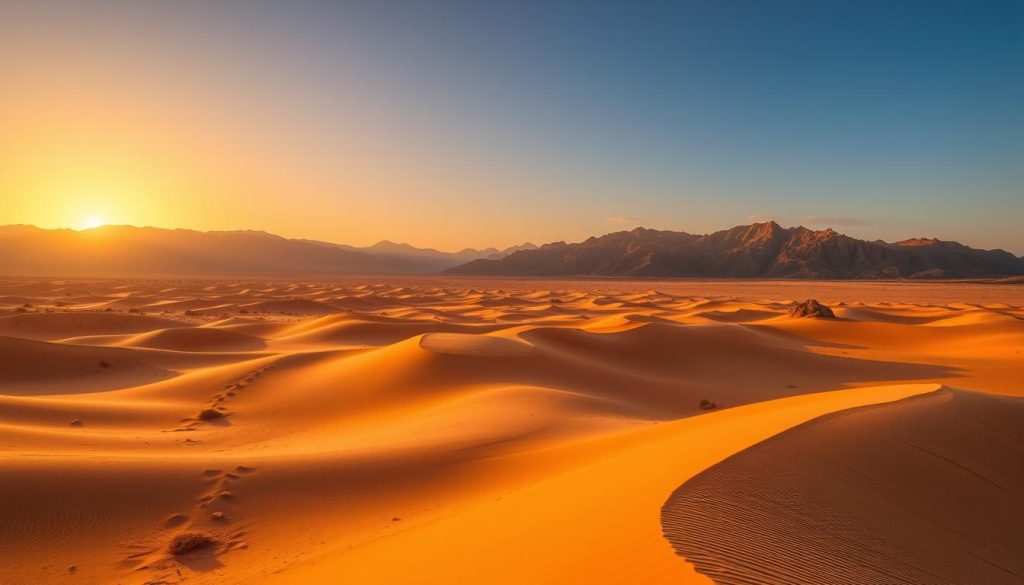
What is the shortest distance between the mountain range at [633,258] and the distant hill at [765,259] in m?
0.22

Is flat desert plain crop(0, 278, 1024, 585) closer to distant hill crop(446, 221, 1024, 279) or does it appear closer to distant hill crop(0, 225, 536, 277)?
distant hill crop(446, 221, 1024, 279)

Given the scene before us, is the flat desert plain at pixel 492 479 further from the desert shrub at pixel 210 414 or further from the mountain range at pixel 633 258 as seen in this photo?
the mountain range at pixel 633 258

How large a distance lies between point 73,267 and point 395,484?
5546 inches

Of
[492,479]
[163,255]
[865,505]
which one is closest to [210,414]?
[492,479]

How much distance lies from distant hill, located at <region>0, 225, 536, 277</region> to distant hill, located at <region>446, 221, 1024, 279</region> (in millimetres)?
45986

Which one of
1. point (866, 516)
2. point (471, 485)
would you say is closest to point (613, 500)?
point (866, 516)

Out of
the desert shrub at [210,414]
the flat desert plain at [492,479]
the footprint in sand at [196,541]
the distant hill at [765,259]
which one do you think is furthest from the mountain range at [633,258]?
the footprint in sand at [196,541]

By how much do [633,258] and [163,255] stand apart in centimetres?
11794

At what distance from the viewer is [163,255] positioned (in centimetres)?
14212

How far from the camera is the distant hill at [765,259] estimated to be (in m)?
99.4

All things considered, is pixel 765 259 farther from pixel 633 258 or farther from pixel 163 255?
pixel 163 255

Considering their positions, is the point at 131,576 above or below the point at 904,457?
below

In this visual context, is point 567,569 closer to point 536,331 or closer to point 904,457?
point 904,457

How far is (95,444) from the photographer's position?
7758 mm
